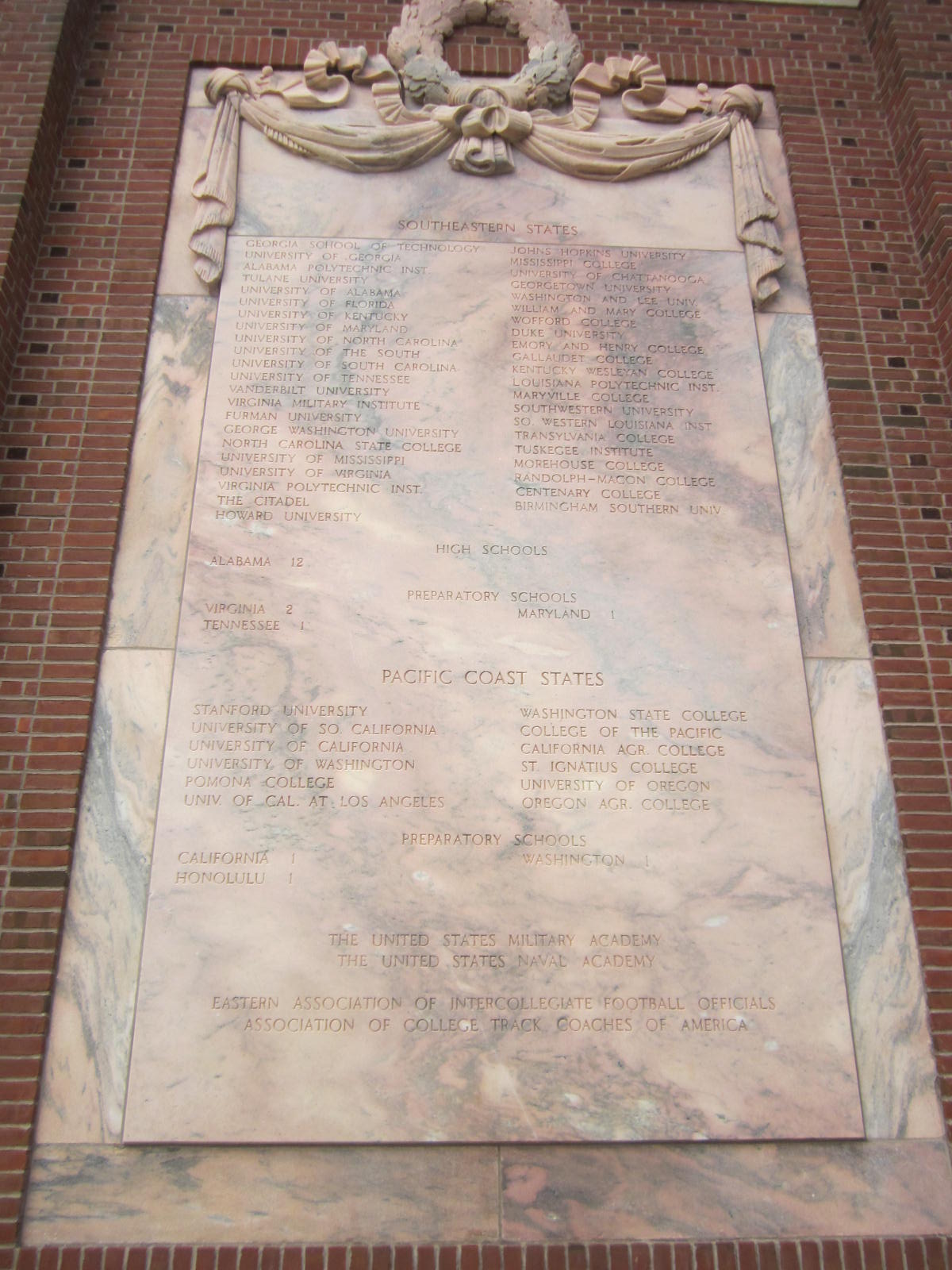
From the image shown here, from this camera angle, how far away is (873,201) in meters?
6.92

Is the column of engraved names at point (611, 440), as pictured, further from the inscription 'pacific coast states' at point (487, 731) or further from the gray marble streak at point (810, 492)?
the gray marble streak at point (810, 492)

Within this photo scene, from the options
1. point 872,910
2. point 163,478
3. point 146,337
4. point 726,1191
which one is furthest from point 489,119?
point 726,1191

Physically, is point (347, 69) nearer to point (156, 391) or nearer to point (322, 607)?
point (156, 391)

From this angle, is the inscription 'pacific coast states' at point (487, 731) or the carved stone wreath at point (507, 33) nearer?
the inscription 'pacific coast states' at point (487, 731)

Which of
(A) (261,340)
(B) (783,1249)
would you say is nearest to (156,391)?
(A) (261,340)

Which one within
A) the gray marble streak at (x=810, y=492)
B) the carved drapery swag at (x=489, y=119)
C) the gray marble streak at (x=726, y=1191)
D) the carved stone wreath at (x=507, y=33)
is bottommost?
the gray marble streak at (x=726, y=1191)

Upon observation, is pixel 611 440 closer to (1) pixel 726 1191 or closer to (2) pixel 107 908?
(2) pixel 107 908

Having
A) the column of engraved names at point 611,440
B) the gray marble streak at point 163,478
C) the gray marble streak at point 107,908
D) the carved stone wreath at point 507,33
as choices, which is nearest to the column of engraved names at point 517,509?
the column of engraved names at point 611,440

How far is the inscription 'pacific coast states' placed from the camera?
15.5ft

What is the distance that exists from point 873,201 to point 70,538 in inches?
204

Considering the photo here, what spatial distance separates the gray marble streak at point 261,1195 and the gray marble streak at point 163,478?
2.33 meters

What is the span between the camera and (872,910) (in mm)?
5102

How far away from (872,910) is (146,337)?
4812mm

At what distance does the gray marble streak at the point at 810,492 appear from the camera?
224 inches
